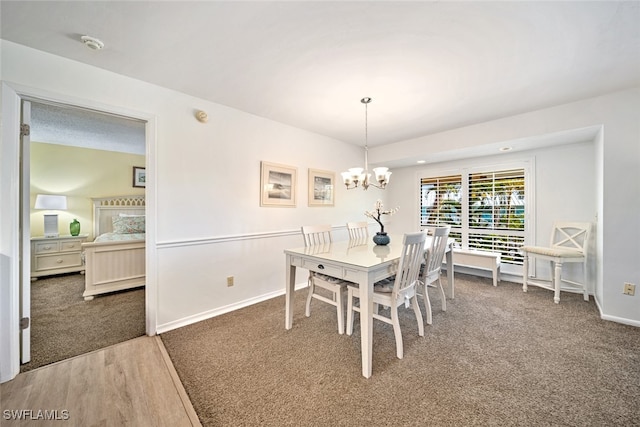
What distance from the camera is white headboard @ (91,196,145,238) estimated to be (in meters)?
4.50

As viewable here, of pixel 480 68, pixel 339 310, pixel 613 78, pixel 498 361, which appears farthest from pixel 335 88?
pixel 498 361

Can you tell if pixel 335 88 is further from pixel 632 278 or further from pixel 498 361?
pixel 632 278

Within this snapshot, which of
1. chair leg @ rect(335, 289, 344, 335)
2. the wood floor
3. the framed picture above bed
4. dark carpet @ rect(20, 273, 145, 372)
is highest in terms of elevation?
the framed picture above bed

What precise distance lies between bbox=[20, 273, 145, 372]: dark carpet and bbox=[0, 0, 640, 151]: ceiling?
243 cm

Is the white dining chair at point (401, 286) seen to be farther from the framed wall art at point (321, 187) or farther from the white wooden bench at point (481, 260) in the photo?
the white wooden bench at point (481, 260)

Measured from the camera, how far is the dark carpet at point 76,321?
199 cm

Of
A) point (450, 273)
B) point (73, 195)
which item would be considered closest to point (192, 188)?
point (450, 273)

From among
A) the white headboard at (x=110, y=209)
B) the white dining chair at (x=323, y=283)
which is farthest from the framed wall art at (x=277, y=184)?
the white headboard at (x=110, y=209)

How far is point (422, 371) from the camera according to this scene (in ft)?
5.59

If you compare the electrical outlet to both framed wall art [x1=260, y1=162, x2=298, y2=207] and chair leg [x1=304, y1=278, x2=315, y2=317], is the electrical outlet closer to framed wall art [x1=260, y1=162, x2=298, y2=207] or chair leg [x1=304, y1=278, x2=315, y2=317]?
chair leg [x1=304, y1=278, x2=315, y2=317]

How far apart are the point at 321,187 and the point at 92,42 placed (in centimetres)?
286

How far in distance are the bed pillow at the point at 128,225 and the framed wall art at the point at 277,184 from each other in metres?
2.59

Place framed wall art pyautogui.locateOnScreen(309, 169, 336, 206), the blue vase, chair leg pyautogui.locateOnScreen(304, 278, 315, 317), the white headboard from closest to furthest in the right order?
chair leg pyautogui.locateOnScreen(304, 278, 315, 317), the blue vase, framed wall art pyautogui.locateOnScreen(309, 169, 336, 206), the white headboard

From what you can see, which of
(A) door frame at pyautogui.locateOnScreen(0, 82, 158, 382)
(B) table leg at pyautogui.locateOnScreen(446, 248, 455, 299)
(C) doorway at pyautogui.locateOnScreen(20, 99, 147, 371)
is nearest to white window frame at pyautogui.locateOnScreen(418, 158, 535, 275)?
(B) table leg at pyautogui.locateOnScreen(446, 248, 455, 299)
